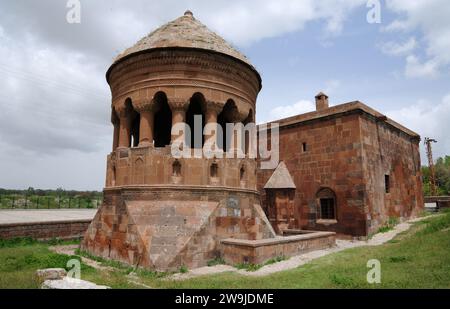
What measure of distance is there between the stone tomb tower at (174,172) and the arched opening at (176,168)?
0.03m

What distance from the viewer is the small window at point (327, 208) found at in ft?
50.1

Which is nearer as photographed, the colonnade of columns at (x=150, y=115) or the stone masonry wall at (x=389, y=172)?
the colonnade of columns at (x=150, y=115)

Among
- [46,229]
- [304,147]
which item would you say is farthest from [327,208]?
[46,229]

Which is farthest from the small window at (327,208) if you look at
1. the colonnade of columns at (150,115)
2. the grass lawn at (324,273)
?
the colonnade of columns at (150,115)

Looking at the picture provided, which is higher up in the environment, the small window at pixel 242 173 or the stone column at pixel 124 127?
the stone column at pixel 124 127

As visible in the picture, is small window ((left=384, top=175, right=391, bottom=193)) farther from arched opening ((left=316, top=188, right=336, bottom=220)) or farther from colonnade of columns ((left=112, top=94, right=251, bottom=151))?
colonnade of columns ((left=112, top=94, right=251, bottom=151))

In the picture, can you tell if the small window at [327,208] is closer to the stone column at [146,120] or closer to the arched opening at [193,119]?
the arched opening at [193,119]

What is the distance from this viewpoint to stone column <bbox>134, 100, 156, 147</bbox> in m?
10.2

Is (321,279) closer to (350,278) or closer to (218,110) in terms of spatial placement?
(350,278)

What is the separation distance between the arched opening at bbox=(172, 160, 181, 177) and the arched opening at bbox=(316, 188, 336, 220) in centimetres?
856

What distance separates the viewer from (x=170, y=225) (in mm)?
8922

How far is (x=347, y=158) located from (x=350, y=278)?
28.8ft

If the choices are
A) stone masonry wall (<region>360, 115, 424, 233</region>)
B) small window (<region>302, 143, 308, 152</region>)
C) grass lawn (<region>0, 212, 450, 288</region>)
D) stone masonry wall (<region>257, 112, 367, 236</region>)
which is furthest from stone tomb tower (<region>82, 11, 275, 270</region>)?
stone masonry wall (<region>360, 115, 424, 233</region>)

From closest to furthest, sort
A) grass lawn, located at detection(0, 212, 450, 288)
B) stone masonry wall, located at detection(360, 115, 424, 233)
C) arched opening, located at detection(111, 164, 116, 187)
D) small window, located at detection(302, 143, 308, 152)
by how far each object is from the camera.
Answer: grass lawn, located at detection(0, 212, 450, 288) < arched opening, located at detection(111, 164, 116, 187) < stone masonry wall, located at detection(360, 115, 424, 233) < small window, located at detection(302, 143, 308, 152)
